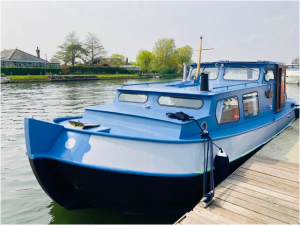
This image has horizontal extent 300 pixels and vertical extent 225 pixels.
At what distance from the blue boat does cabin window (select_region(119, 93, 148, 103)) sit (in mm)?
344

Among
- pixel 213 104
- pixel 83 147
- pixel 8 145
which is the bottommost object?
pixel 8 145

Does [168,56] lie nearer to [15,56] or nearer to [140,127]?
[15,56]

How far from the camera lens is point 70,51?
77750mm

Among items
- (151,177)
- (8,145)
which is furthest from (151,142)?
(8,145)

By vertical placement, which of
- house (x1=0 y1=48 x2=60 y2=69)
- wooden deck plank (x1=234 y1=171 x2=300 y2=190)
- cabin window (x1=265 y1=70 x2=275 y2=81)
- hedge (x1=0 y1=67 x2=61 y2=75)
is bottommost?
wooden deck plank (x1=234 y1=171 x2=300 y2=190)

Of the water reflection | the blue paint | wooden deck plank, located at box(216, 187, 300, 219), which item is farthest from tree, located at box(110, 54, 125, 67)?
wooden deck plank, located at box(216, 187, 300, 219)

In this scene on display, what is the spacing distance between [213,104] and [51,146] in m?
3.39

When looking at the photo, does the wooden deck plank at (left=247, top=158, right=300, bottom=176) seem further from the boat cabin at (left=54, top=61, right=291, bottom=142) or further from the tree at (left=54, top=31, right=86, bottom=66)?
the tree at (left=54, top=31, right=86, bottom=66)

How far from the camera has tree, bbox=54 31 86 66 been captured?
77.5m

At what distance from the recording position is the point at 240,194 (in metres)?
4.73

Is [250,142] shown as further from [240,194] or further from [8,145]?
[8,145]

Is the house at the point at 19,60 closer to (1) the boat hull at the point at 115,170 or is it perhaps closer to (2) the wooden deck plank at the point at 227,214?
(1) the boat hull at the point at 115,170

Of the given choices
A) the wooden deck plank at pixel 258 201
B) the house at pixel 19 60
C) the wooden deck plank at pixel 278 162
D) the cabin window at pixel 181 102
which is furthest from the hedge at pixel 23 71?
the wooden deck plank at pixel 258 201

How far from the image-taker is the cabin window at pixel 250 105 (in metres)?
6.67
